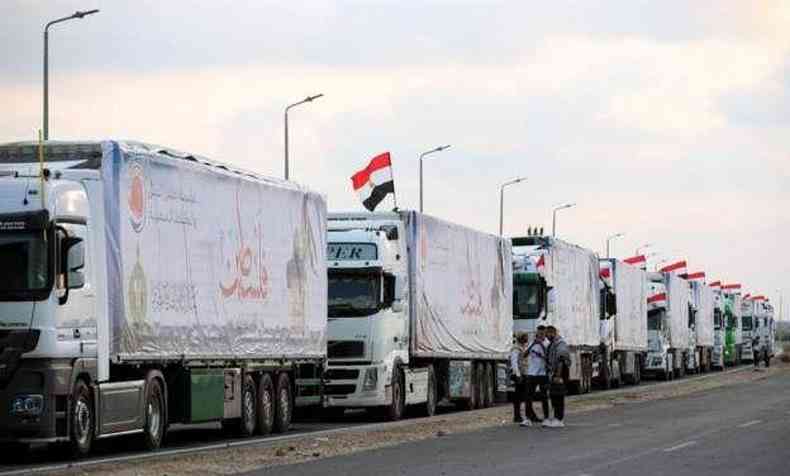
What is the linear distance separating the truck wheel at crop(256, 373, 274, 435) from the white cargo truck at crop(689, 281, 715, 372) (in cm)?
5053

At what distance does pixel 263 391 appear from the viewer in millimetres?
29953

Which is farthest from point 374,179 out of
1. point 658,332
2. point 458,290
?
point 658,332

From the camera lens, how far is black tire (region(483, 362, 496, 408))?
42750 millimetres

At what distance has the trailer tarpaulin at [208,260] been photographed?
2422 centimetres

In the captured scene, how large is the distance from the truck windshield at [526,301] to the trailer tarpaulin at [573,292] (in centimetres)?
39

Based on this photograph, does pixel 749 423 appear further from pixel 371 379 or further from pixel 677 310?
pixel 677 310

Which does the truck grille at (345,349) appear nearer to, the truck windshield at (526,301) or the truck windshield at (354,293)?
the truck windshield at (354,293)

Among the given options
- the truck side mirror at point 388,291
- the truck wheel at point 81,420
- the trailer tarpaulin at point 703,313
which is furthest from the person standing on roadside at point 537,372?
the trailer tarpaulin at point 703,313

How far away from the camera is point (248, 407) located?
2933cm

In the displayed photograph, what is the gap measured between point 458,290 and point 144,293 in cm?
1658

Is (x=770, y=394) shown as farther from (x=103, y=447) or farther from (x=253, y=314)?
(x=103, y=447)

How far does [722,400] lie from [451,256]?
816 cm

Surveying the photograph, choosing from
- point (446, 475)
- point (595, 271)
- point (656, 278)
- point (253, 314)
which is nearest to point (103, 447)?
point (253, 314)

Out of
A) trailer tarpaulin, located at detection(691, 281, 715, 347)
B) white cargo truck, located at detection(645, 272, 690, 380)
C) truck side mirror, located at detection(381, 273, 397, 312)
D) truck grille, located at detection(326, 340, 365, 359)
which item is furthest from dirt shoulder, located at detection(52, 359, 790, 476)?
trailer tarpaulin, located at detection(691, 281, 715, 347)
